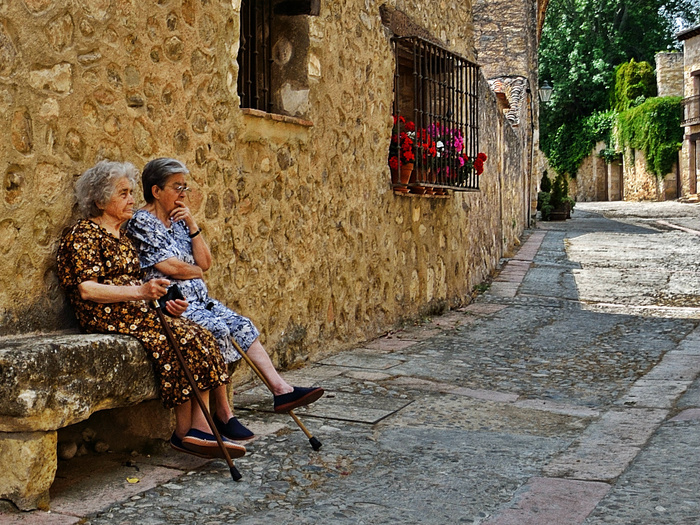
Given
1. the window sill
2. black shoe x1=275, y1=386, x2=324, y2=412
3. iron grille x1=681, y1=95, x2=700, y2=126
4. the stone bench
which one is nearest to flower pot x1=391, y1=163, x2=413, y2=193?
the window sill

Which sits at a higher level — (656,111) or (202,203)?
(656,111)

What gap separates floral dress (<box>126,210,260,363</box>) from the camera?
358 cm

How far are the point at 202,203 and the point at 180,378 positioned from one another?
4.43 ft

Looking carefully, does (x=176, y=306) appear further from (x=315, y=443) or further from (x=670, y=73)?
(x=670, y=73)

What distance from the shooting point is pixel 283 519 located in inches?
109

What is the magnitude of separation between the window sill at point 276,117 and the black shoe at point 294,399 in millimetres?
1714


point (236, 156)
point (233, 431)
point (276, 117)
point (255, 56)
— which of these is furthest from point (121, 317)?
point (255, 56)

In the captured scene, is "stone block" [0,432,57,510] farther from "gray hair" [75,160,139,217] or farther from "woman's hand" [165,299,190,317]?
"gray hair" [75,160,139,217]

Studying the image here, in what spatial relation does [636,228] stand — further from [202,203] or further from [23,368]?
[23,368]

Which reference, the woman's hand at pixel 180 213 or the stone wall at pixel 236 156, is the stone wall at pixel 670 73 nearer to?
the stone wall at pixel 236 156

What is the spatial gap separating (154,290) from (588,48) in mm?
40710

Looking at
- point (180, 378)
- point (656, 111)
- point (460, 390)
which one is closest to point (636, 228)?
point (460, 390)

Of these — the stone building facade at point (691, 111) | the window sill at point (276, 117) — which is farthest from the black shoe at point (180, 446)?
the stone building facade at point (691, 111)

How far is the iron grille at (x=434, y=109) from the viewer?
7016 mm
